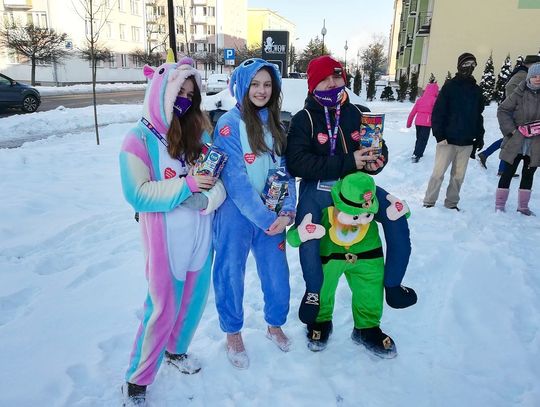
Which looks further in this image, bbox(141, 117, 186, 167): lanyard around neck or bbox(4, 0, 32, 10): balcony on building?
bbox(4, 0, 32, 10): balcony on building

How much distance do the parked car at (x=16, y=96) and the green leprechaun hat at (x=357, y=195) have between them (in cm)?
1696

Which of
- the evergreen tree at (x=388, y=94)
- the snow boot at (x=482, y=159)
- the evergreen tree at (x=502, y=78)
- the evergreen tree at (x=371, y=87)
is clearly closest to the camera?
the snow boot at (x=482, y=159)

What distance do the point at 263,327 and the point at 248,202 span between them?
1.13 meters

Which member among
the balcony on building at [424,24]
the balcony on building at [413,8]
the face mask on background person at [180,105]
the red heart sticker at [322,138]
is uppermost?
the balcony on building at [413,8]

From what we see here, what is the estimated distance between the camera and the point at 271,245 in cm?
263

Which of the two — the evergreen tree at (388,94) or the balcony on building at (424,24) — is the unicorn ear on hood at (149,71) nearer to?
the evergreen tree at (388,94)

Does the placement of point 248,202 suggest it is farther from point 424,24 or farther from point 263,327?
point 424,24

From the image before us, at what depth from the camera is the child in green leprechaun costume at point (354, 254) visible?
247 centimetres

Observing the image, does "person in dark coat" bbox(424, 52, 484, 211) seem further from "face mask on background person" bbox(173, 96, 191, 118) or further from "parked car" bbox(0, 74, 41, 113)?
"parked car" bbox(0, 74, 41, 113)

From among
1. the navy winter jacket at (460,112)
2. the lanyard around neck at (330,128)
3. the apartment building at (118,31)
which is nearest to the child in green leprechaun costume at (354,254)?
the lanyard around neck at (330,128)

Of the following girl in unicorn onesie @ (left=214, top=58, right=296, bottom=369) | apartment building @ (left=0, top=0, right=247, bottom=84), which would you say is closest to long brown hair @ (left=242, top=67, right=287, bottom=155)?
girl in unicorn onesie @ (left=214, top=58, right=296, bottom=369)

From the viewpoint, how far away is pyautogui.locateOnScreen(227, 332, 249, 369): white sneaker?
8.65ft

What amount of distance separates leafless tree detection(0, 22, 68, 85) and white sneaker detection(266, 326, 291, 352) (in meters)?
32.9

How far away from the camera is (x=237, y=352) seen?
8.82ft
